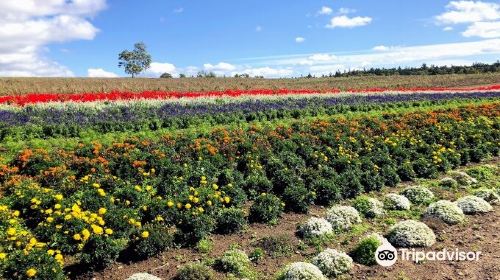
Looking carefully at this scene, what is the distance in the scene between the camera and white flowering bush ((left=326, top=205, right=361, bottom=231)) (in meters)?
8.22

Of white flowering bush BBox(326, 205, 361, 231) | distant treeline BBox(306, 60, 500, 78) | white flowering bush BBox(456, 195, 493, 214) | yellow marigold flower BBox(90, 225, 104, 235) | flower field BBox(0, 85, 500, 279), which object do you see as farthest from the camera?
distant treeline BBox(306, 60, 500, 78)

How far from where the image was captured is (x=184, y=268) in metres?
6.24

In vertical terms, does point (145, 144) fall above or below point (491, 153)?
above

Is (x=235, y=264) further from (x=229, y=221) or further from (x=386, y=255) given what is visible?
(x=386, y=255)

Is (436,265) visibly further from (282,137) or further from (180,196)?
(282,137)

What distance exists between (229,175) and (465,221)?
4739mm

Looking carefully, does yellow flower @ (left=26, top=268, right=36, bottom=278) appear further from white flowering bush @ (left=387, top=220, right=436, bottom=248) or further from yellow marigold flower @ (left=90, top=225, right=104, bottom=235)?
white flowering bush @ (left=387, top=220, right=436, bottom=248)

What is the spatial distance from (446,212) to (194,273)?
16.8 feet

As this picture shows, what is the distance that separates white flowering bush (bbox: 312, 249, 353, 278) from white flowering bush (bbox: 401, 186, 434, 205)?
3.85m

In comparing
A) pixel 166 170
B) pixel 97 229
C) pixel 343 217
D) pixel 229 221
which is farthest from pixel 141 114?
pixel 97 229

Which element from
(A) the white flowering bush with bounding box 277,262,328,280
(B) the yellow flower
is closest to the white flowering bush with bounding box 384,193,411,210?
(A) the white flowering bush with bounding box 277,262,328,280

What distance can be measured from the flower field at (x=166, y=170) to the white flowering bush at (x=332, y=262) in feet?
3.85

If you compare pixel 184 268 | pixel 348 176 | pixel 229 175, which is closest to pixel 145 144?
pixel 229 175

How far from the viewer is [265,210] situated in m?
8.45
